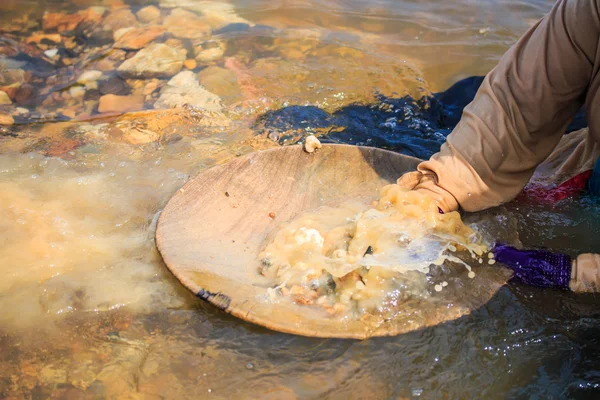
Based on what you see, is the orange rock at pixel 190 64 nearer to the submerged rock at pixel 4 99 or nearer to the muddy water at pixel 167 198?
the muddy water at pixel 167 198

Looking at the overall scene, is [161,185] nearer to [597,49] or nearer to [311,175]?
[311,175]

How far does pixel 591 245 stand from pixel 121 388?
2391 millimetres

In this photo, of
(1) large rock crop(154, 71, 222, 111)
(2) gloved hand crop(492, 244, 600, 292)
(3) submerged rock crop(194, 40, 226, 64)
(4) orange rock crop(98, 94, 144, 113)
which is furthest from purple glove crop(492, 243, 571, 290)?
(3) submerged rock crop(194, 40, 226, 64)

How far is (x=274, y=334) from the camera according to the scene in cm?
222

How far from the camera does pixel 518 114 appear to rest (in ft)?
8.13

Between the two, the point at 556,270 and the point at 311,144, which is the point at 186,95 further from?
the point at 556,270

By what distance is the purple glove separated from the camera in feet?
7.48

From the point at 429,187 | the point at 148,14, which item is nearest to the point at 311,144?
the point at 429,187

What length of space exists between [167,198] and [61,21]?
362 centimetres

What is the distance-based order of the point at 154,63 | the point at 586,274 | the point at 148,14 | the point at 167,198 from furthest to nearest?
the point at 148,14
the point at 154,63
the point at 167,198
the point at 586,274

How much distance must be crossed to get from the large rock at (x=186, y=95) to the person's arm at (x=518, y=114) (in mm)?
2224

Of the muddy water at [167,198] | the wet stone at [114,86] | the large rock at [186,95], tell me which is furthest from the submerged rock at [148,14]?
the large rock at [186,95]

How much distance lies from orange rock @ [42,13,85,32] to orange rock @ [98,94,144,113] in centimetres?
167

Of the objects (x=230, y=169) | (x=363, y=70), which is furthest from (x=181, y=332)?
(x=363, y=70)
